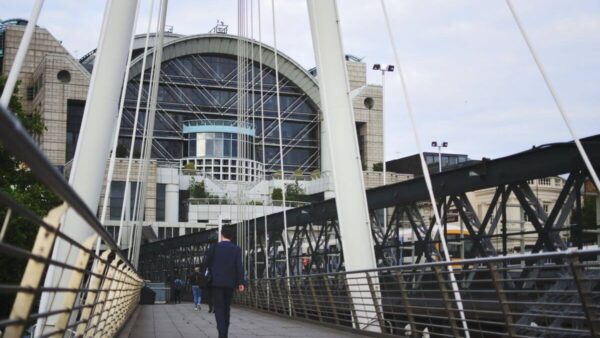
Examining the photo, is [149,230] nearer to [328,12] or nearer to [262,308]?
[262,308]

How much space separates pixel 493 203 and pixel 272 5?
753cm

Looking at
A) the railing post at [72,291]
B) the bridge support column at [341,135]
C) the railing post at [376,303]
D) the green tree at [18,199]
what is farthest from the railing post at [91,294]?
the green tree at [18,199]

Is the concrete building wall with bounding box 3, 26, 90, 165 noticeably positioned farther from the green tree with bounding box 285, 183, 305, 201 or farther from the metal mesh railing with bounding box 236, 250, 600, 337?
the metal mesh railing with bounding box 236, 250, 600, 337

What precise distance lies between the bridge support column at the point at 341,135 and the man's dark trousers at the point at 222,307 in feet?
12.7

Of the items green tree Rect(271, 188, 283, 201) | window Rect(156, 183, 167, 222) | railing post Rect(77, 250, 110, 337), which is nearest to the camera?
railing post Rect(77, 250, 110, 337)

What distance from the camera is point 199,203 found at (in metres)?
86.9

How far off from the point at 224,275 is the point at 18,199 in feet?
66.9

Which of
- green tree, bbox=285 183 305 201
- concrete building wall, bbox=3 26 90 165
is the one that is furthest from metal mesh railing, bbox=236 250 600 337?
concrete building wall, bbox=3 26 90 165

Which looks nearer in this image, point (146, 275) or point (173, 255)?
point (173, 255)

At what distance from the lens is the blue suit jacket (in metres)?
11.5

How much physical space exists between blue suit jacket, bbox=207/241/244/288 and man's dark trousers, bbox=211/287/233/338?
9 centimetres

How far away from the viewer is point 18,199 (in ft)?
98.8

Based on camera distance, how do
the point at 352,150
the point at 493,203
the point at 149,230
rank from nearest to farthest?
the point at 352,150 < the point at 493,203 < the point at 149,230

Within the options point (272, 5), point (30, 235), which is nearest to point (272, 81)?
point (30, 235)
